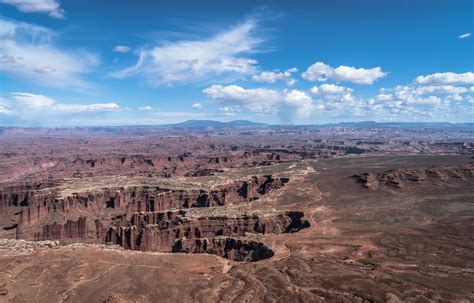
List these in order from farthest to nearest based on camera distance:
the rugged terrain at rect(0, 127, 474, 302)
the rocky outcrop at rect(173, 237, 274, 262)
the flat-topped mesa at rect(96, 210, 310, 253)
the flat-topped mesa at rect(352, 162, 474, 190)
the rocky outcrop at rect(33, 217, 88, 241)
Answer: the flat-topped mesa at rect(352, 162, 474, 190), the rocky outcrop at rect(33, 217, 88, 241), the flat-topped mesa at rect(96, 210, 310, 253), the rocky outcrop at rect(173, 237, 274, 262), the rugged terrain at rect(0, 127, 474, 302)

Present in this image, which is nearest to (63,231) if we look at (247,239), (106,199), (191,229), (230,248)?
(191,229)

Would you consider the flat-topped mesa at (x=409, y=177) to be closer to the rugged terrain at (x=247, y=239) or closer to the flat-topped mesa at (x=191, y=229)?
the rugged terrain at (x=247, y=239)

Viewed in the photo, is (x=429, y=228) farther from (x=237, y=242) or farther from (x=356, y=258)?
(x=237, y=242)

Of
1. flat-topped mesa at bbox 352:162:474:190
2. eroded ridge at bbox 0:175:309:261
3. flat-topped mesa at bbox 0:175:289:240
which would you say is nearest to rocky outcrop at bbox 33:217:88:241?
eroded ridge at bbox 0:175:309:261

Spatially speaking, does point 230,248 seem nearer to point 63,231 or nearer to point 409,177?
point 63,231

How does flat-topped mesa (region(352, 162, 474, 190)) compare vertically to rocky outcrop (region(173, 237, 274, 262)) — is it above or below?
above

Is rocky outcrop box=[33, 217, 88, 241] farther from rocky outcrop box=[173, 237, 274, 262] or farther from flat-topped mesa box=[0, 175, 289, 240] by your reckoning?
rocky outcrop box=[173, 237, 274, 262]

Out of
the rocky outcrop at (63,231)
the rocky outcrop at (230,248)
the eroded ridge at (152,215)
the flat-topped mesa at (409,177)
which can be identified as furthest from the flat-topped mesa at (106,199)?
the flat-topped mesa at (409,177)
